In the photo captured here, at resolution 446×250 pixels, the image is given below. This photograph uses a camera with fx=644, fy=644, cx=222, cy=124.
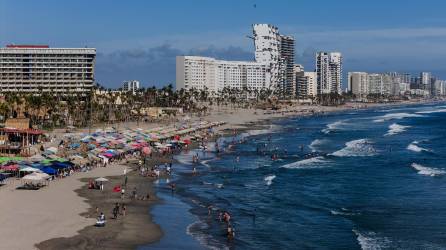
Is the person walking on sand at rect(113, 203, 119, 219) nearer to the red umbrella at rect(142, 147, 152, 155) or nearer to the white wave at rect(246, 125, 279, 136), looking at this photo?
the red umbrella at rect(142, 147, 152, 155)

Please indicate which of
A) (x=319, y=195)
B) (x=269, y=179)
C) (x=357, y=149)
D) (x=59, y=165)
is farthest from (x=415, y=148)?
(x=59, y=165)

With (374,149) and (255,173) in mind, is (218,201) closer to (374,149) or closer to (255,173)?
(255,173)

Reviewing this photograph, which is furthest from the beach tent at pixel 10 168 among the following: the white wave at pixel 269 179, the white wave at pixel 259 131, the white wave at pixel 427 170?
the white wave at pixel 259 131

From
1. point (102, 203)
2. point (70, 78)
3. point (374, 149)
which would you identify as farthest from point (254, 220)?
point (70, 78)

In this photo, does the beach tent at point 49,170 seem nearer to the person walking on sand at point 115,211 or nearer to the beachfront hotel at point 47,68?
the person walking on sand at point 115,211

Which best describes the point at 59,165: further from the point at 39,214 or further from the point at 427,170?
the point at 427,170

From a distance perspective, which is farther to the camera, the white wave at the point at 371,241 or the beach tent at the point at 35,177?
the beach tent at the point at 35,177

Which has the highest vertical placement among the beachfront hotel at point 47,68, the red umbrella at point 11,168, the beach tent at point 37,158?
the beachfront hotel at point 47,68

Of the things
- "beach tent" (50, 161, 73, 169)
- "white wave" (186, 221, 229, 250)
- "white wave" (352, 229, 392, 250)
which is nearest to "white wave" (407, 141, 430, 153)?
"beach tent" (50, 161, 73, 169)
